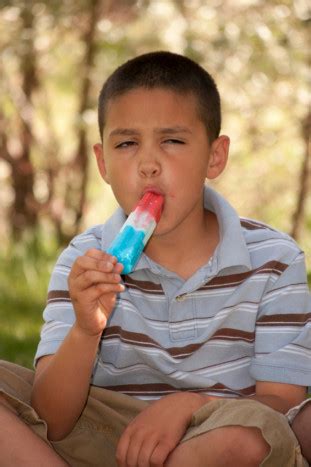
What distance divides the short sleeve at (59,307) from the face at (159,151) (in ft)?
0.74

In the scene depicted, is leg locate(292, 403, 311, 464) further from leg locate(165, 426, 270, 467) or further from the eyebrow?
the eyebrow

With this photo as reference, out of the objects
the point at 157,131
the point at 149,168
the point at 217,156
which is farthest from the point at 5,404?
the point at 217,156

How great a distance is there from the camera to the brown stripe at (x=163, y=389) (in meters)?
3.00

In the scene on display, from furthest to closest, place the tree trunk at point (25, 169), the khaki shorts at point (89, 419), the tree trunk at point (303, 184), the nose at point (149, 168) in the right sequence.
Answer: the tree trunk at point (25, 169), the tree trunk at point (303, 184), the nose at point (149, 168), the khaki shorts at point (89, 419)

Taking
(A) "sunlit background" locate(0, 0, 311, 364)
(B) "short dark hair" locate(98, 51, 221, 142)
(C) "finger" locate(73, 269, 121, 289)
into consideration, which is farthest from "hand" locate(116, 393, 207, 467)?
(A) "sunlit background" locate(0, 0, 311, 364)

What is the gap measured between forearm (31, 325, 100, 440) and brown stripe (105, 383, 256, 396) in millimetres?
207

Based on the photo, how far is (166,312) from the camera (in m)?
3.07

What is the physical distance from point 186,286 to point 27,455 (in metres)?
0.73

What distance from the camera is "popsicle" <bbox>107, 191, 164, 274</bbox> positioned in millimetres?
2740

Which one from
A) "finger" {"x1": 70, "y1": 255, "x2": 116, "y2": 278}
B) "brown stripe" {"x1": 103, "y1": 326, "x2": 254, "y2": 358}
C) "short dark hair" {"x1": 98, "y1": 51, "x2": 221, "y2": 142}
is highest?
"short dark hair" {"x1": 98, "y1": 51, "x2": 221, "y2": 142}

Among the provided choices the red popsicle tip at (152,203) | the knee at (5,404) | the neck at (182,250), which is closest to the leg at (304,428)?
the neck at (182,250)

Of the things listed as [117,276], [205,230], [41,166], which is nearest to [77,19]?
[41,166]

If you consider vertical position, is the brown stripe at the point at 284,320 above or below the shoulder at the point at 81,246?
below

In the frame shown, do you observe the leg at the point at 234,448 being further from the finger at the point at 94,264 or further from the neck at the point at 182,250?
the neck at the point at 182,250
